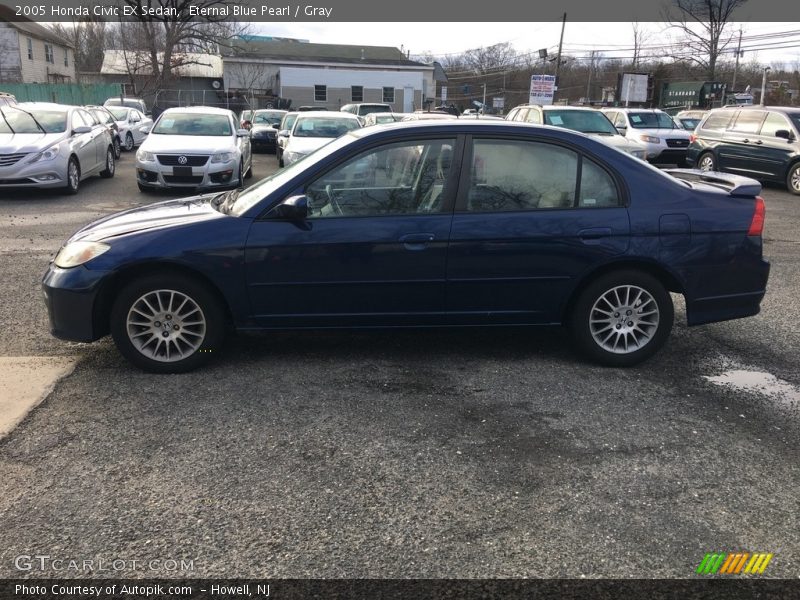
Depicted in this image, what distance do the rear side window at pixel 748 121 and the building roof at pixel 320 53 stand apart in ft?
159

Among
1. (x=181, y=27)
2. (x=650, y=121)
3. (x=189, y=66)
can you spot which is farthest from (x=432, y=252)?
(x=189, y=66)

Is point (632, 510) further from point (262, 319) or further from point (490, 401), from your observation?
point (262, 319)

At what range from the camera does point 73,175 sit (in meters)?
12.7

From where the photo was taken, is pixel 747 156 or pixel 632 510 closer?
pixel 632 510

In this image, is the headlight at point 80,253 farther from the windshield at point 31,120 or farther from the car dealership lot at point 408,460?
the windshield at point 31,120

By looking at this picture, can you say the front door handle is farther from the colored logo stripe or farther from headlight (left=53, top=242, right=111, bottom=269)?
the colored logo stripe

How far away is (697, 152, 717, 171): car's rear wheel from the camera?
16.2 meters

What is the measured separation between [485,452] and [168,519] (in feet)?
5.28

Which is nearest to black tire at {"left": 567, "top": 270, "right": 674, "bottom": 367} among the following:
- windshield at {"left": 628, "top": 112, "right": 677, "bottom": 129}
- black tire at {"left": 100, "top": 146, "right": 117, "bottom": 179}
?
black tire at {"left": 100, "top": 146, "right": 117, "bottom": 179}

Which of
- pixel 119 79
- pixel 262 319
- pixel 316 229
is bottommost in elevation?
pixel 262 319

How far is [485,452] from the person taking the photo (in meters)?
3.64

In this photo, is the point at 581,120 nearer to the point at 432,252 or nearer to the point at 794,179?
the point at 794,179

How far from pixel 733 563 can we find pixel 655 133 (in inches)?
704

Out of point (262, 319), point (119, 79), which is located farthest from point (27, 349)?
point (119, 79)
